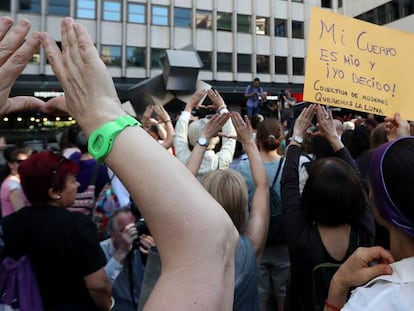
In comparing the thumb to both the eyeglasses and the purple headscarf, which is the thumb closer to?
the purple headscarf

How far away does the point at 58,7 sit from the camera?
2872 centimetres

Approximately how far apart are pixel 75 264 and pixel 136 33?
30645 mm

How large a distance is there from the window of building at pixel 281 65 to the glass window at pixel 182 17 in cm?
855

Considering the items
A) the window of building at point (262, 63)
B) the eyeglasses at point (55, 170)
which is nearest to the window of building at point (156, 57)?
the window of building at point (262, 63)

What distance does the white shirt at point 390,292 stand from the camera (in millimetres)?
1124

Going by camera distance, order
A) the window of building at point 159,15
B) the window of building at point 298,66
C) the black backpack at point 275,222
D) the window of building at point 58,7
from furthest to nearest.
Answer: the window of building at point 298,66 → the window of building at point 159,15 → the window of building at point 58,7 → the black backpack at point 275,222

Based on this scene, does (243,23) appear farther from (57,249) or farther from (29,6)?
(57,249)

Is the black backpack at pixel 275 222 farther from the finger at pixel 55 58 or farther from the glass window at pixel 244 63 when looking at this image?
the glass window at pixel 244 63

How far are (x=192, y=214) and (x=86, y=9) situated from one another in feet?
105

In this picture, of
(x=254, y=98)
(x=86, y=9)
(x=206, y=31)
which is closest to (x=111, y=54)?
(x=86, y=9)

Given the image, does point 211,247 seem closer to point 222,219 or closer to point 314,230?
point 222,219

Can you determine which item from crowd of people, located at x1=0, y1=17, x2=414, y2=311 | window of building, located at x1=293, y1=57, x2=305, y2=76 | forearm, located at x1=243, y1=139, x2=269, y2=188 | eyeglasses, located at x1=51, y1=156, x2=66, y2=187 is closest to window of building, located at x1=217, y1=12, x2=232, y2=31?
window of building, located at x1=293, y1=57, x2=305, y2=76

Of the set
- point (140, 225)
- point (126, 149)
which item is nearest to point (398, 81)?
point (140, 225)

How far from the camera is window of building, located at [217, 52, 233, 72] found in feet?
106
